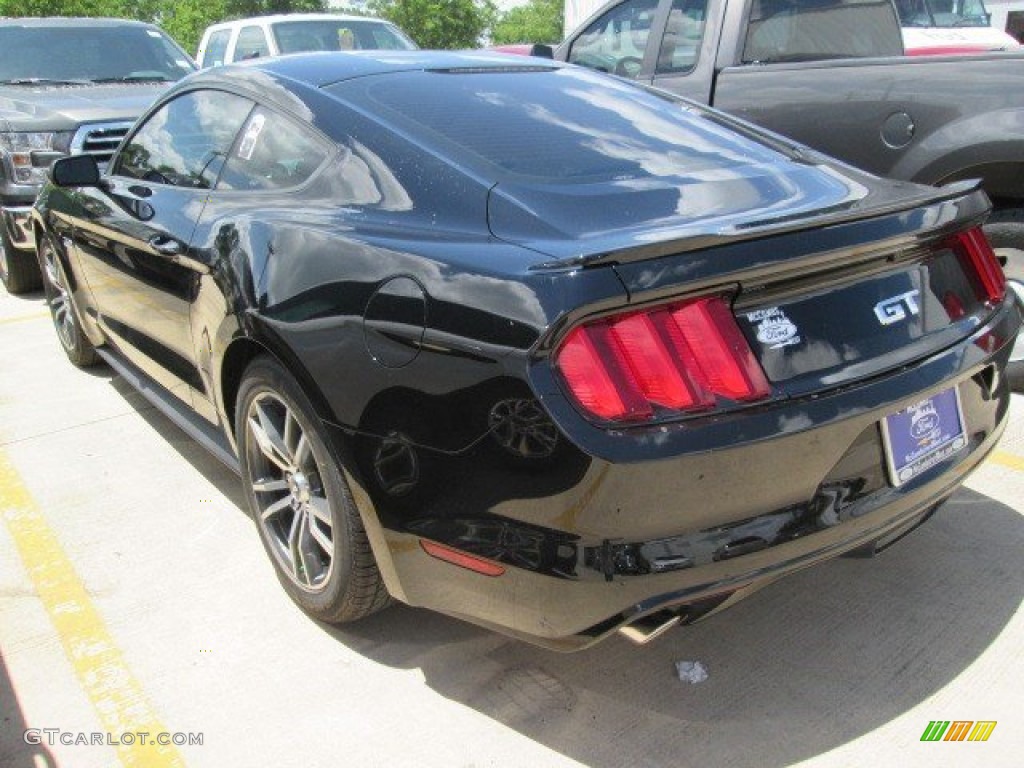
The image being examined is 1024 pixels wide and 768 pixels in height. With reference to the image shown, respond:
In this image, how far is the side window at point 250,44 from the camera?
34.6 ft

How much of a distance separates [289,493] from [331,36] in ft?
28.4

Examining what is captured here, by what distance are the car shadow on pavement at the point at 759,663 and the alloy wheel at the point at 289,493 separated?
241 mm

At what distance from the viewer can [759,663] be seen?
2666mm

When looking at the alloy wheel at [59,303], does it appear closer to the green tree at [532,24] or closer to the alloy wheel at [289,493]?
the alloy wheel at [289,493]

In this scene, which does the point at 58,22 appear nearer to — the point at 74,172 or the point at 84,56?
the point at 84,56

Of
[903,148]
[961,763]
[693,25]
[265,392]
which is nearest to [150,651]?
[265,392]

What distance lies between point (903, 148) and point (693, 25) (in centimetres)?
158

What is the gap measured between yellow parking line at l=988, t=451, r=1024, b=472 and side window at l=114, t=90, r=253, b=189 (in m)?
3.12

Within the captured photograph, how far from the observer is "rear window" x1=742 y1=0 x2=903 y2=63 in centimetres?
513

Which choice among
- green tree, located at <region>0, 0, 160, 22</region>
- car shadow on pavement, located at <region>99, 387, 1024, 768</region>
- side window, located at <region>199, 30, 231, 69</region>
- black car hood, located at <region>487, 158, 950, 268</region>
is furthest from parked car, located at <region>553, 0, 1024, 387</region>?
green tree, located at <region>0, 0, 160, 22</region>

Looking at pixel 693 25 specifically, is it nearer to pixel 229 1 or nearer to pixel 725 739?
pixel 725 739

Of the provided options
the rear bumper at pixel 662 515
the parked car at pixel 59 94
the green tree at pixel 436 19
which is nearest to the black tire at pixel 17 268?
the parked car at pixel 59 94

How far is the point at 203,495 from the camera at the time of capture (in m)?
3.83

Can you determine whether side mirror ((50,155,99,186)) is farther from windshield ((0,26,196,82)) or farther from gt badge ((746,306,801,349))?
windshield ((0,26,196,82))
